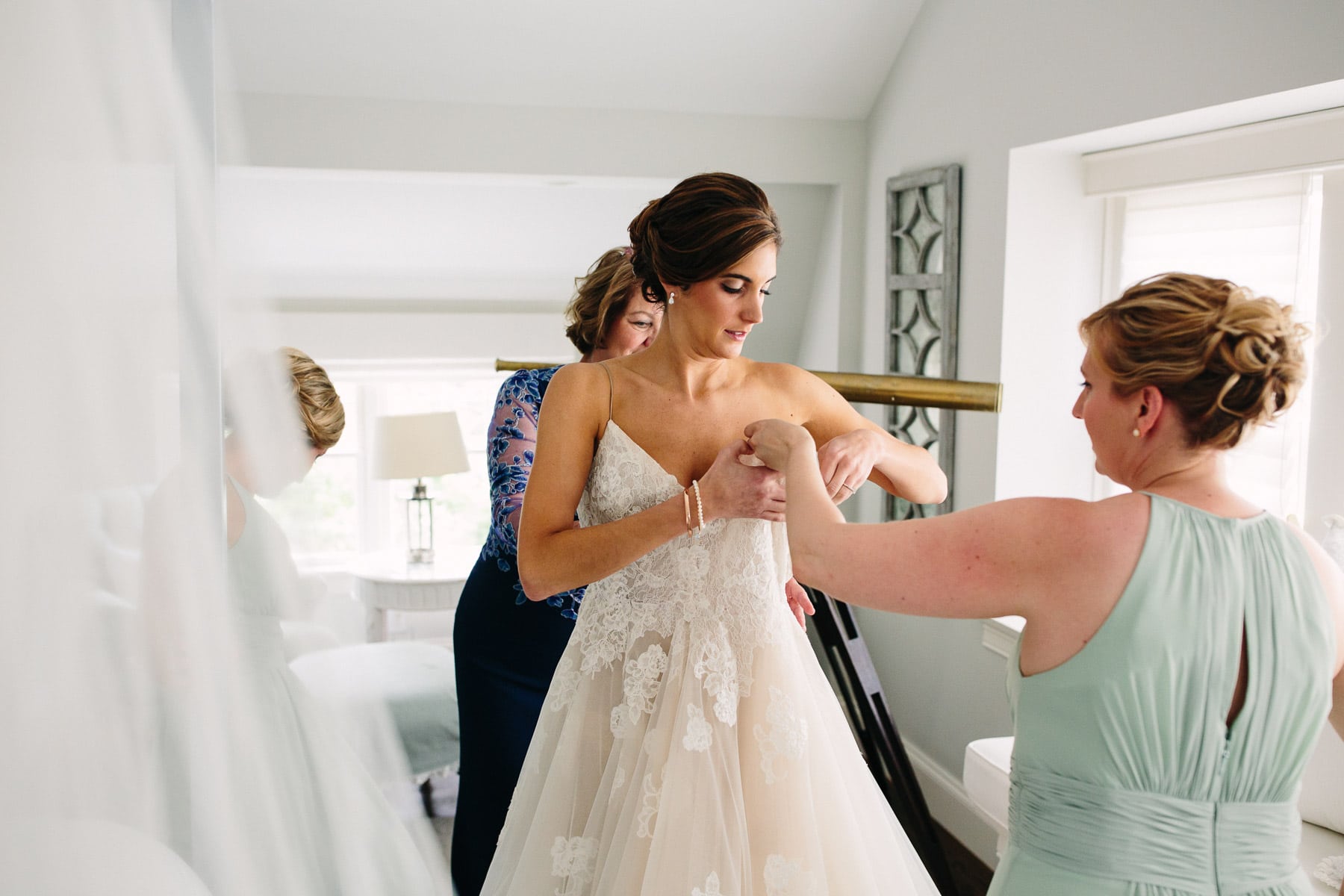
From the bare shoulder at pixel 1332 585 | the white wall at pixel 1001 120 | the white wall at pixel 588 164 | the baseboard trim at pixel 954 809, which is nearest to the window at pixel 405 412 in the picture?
the white wall at pixel 588 164

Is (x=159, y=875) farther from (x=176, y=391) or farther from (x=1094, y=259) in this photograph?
(x=1094, y=259)

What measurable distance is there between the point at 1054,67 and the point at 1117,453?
1.80m

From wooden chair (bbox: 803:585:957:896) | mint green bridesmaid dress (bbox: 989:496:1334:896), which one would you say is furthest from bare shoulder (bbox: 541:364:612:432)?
wooden chair (bbox: 803:585:957:896)

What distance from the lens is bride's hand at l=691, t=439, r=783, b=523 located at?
1257 millimetres

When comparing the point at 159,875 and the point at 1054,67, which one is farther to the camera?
the point at 1054,67

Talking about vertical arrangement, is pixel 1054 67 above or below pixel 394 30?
below

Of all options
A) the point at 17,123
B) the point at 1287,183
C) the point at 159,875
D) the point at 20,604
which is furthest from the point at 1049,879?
the point at 1287,183

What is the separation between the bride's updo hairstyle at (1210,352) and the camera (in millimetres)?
893

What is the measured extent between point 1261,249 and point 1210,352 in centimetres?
169

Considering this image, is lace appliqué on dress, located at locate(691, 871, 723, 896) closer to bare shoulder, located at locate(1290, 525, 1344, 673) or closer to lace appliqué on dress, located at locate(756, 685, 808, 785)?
lace appliqué on dress, located at locate(756, 685, 808, 785)

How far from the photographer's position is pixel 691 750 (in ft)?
4.06

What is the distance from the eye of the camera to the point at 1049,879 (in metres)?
1.00

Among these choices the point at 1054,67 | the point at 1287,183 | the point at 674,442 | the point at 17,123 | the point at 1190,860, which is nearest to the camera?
the point at 17,123

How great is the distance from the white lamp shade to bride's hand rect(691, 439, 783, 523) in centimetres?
275
